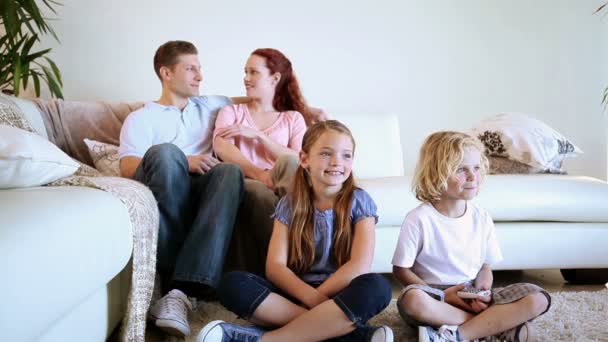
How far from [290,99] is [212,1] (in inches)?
40.7

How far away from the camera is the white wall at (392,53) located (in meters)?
3.12

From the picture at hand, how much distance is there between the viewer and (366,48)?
3256mm

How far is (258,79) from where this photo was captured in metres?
2.32

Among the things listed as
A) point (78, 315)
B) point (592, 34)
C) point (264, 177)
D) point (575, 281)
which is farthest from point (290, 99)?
point (592, 34)

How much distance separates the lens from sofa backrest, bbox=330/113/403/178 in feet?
8.50

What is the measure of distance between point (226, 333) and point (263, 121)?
1.13 metres

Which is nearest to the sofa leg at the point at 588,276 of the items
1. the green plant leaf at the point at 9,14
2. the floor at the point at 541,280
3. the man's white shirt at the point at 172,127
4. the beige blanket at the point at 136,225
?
the floor at the point at 541,280

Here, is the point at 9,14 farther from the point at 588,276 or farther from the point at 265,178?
the point at 588,276

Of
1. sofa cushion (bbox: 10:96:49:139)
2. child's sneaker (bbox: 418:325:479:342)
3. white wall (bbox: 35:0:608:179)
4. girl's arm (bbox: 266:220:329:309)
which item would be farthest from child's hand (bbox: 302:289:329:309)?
white wall (bbox: 35:0:608:179)

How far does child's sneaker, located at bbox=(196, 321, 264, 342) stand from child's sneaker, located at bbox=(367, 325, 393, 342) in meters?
0.25

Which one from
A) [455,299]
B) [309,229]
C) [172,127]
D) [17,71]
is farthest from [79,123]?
[455,299]

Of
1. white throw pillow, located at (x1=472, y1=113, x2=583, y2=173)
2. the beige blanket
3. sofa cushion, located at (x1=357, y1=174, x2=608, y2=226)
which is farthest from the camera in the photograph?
white throw pillow, located at (x1=472, y1=113, x2=583, y2=173)

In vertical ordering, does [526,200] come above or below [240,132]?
below

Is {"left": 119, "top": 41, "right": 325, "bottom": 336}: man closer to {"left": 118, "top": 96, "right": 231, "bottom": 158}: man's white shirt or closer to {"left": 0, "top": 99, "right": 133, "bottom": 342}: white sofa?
{"left": 118, "top": 96, "right": 231, "bottom": 158}: man's white shirt
